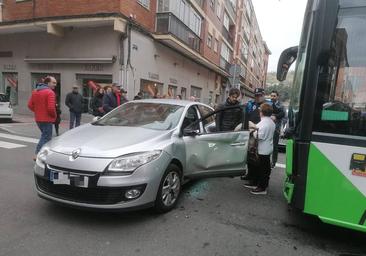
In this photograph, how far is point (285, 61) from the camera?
4.78 meters

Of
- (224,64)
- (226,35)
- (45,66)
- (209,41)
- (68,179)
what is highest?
(226,35)

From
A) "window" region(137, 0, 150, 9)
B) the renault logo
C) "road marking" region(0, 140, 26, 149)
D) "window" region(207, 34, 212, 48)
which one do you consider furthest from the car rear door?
"window" region(207, 34, 212, 48)

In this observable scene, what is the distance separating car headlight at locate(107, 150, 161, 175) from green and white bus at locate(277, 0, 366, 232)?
174cm

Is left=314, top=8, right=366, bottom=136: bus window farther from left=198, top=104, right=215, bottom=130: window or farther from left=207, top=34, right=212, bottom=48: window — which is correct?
left=207, top=34, right=212, bottom=48: window

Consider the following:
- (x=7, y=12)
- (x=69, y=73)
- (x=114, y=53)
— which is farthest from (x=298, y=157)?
(x=7, y=12)

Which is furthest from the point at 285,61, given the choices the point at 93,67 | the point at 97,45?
the point at 93,67

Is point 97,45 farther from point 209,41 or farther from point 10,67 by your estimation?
point 209,41

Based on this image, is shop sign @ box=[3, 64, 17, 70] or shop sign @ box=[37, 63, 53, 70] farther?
shop sign @ box=[3, 64, 17, 70]

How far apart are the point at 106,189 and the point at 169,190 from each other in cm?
100

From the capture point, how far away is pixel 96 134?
168 inches

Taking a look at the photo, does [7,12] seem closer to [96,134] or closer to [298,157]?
[96,134]

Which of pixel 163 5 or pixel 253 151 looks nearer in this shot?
pixel 253 151

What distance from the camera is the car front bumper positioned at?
3.57m

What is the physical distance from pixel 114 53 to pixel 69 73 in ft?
9.16
